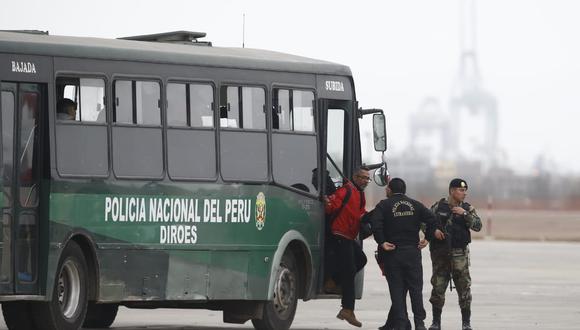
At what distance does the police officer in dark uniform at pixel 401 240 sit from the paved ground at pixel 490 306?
1767 millimetres

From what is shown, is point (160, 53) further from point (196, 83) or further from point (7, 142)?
point (7, 142)

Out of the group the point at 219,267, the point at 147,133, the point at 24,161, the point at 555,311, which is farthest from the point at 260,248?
the point at 555,311

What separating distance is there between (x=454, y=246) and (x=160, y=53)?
375 centimetres

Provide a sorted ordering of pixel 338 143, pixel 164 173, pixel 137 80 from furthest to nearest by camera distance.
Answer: pixel 338 143 < pixel 164 173 < pixel 137 80

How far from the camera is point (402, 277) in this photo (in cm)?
1977

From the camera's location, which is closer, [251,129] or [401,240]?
[401,240]

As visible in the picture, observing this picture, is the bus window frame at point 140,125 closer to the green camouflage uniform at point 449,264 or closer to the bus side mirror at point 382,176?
the bus side mirror at point 382,176

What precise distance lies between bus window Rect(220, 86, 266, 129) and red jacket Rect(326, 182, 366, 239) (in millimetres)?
1101

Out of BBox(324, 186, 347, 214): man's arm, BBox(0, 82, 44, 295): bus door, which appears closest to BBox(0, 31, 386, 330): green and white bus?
BBox(0, 82, 44, 295): bus door

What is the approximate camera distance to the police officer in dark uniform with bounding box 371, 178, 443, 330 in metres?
19.5

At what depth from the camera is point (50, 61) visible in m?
17.9

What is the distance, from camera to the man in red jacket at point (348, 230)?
66.6 ft

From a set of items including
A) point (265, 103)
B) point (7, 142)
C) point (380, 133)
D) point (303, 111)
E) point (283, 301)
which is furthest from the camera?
point (380, 133)

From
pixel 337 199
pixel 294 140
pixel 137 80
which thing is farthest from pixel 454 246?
pixel 137 80
